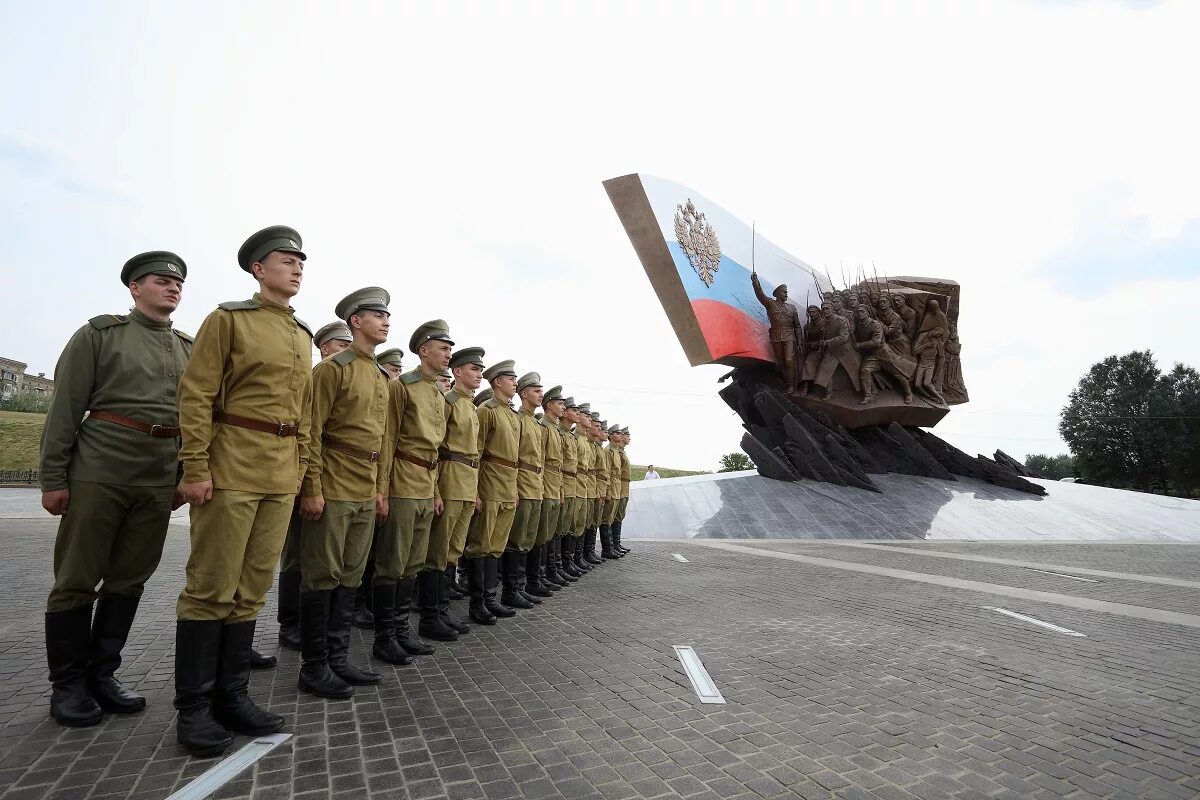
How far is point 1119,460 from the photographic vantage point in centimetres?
3994

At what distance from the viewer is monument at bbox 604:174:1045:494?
1869 centimetres

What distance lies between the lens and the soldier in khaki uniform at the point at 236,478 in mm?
2865

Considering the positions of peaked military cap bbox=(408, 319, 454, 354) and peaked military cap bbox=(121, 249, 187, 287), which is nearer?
peaked military cap bbox=(121, 249, 187, 287)

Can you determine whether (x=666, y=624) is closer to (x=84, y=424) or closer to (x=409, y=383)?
(x=409, y=383)

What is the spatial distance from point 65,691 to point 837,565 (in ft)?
30.1

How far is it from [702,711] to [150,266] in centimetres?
367

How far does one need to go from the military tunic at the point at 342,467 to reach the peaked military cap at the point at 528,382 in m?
2.87

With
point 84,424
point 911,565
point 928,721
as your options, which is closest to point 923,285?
point 911,565

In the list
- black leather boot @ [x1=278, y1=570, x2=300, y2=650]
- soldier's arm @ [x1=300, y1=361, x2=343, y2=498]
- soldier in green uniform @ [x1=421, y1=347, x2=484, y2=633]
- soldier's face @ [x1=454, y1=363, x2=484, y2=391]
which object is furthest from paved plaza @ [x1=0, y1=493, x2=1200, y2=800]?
soldier's face @ [x1=454, y1=363, x2=484, y2=391]

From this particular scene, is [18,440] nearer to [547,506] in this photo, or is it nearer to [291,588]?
[547,506]

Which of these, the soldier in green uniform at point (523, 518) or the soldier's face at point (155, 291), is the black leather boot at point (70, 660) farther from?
the soldier in green uniform at point (523, 518)

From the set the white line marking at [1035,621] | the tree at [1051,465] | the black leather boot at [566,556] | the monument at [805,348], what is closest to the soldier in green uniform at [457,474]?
the black leather boot at [566,556]

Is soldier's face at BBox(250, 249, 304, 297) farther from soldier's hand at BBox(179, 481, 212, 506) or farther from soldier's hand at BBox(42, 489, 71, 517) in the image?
soldier's hand at BBox(42, 489, 71, 517)

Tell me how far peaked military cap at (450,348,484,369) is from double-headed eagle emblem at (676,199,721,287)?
14574mm
